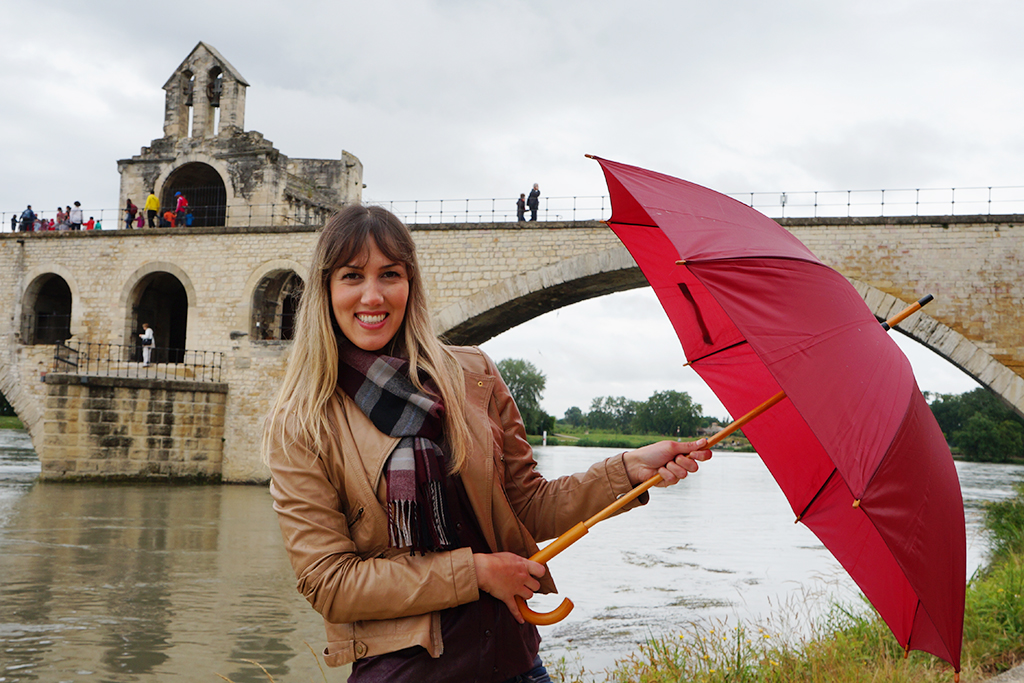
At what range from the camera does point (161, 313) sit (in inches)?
845

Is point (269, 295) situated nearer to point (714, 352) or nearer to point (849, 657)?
point (849, 657)

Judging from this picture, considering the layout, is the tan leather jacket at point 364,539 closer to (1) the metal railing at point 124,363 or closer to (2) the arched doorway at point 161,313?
(1) the metal railing at point 124,363

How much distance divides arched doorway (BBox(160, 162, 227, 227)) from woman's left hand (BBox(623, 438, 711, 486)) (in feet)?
68.3

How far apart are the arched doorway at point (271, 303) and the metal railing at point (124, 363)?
1078 mm

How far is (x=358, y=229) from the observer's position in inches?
60.7

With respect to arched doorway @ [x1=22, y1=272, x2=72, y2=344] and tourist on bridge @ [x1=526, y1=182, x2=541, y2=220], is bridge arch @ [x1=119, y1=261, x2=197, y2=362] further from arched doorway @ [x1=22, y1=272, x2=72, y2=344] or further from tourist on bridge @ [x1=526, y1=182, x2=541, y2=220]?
tourist on bridge @ [x1=526, y1=182, x2=541, y2=220]

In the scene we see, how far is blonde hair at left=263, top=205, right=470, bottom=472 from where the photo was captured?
56.6 inches

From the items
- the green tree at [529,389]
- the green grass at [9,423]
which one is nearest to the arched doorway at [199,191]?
the green grass at [9,423]

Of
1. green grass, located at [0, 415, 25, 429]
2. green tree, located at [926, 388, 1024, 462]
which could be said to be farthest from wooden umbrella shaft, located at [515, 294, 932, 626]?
green tree, located at [926, 388, 1024, 462]

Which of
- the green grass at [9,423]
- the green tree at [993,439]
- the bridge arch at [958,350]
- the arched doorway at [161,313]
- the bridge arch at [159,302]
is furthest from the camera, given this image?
the green tree at [993,439]

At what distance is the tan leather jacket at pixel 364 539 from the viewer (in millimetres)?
1353

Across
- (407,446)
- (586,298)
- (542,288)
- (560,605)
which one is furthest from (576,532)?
(586,298)

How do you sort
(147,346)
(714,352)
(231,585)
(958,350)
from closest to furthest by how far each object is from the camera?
(714,352) → (231,585) → (958,350) → (147,346)

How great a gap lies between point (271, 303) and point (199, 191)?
6018 mm
